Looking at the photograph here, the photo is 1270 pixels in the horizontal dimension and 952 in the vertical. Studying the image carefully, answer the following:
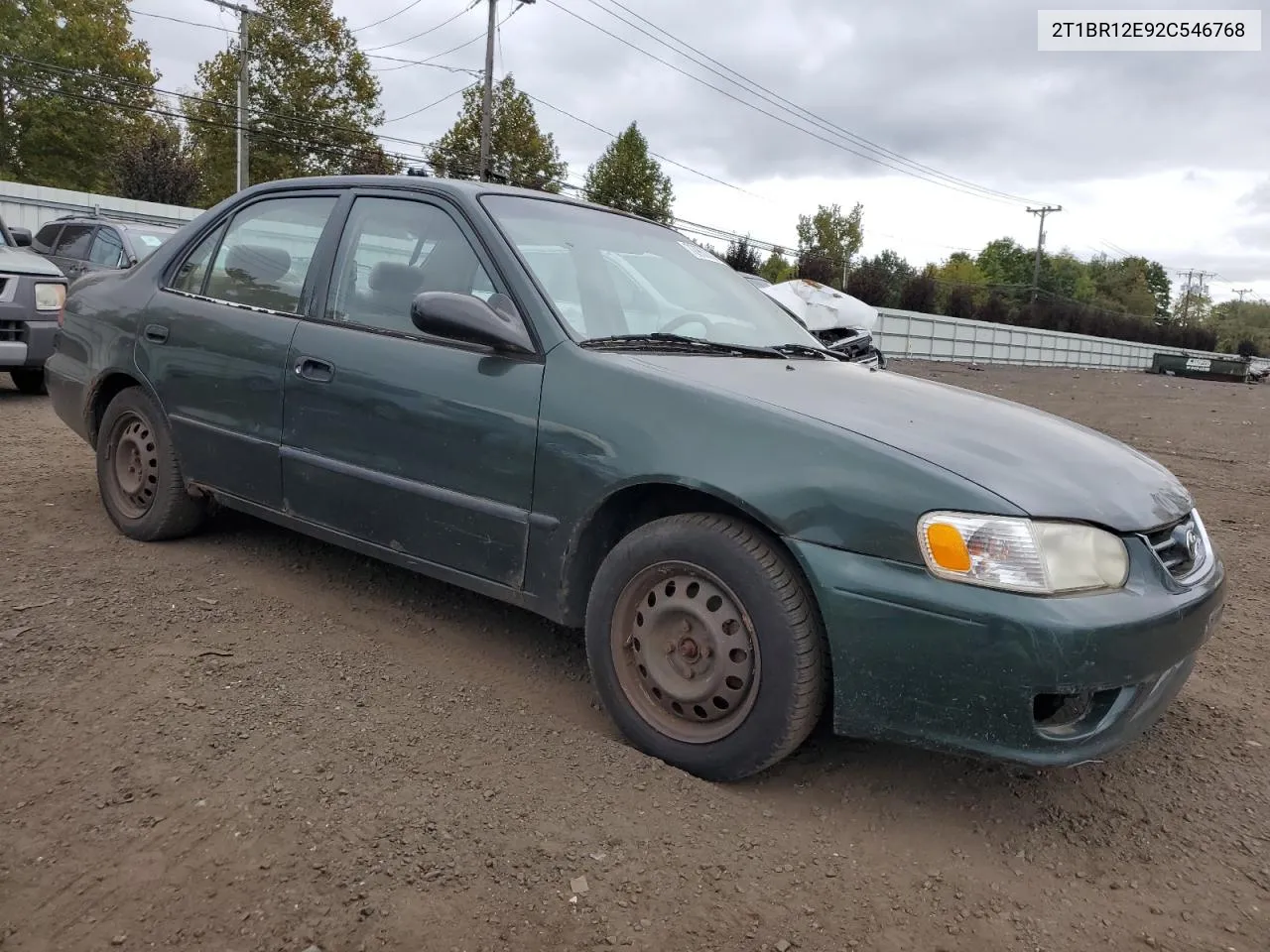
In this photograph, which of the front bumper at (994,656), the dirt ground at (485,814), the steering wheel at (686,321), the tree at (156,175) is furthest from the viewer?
the tree at (156,175)

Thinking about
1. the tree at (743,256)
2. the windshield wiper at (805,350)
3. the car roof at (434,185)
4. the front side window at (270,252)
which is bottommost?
the windshield wiper at (805,350)

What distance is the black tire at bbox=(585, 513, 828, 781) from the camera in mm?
2242

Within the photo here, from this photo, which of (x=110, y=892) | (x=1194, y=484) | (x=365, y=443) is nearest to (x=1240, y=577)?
(x=1194, y=484)

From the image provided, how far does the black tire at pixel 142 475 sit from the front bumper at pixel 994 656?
2.84 metres

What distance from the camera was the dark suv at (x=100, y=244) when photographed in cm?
1002

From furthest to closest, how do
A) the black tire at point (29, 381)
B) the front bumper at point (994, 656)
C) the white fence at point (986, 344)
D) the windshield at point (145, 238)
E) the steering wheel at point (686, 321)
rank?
the white fence at point (986, 344) → the windshield at point (145, 238) → the black tire at point (29, 381) → the steering wheel at point (686, 321) → the front bumper at point (994, 656)

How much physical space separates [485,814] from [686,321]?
1.78m

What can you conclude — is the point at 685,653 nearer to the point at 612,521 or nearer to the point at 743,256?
the point at 612,521

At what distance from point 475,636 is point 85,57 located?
41904 millimetres

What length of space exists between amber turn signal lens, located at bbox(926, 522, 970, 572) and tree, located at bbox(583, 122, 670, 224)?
3938 centimetres

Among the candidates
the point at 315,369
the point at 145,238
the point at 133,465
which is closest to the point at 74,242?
the point at 145,238

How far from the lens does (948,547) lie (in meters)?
2.11

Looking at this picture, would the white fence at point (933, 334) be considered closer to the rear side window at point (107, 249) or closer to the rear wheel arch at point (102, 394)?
the rear side window at point (107, 249)

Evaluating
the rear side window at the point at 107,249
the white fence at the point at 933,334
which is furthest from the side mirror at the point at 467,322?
the white fence at the point at 933,334
